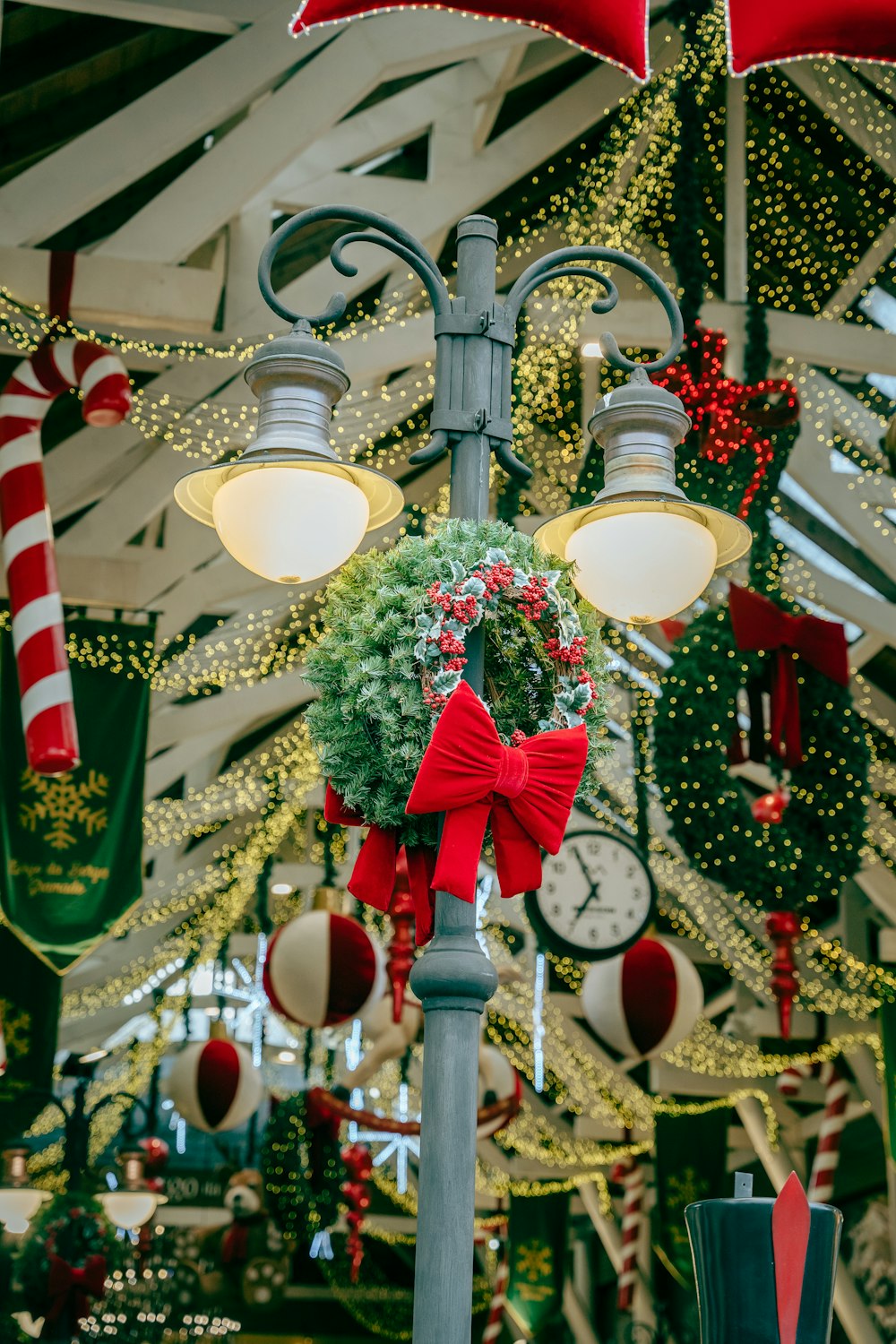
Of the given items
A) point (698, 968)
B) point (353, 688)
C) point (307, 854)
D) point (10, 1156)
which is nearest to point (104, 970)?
point (307, 854)

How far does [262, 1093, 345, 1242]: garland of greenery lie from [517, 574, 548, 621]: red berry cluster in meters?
14.8

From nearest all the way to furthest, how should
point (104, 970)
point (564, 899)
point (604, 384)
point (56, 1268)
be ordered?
point (604, 384) < point (564, 899) < point (56, 1268) < point (104, 970)

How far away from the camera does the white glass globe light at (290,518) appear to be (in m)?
2.64

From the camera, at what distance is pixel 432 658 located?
8.02 feet

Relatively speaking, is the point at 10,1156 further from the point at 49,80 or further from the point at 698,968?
the point at 698,968

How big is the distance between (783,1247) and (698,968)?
12.8 meters

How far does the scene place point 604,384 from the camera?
6.71 meters

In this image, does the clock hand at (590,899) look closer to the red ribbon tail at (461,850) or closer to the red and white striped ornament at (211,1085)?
the red and white striped ornament at (211,1085)

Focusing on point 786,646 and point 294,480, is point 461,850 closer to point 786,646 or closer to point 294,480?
point 294,480

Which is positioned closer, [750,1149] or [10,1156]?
[10,1156]

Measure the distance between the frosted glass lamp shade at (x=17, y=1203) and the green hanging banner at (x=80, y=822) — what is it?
361 centimetres

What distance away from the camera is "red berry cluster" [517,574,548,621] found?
2529 millimetres

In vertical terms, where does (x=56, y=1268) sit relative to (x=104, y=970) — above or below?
below

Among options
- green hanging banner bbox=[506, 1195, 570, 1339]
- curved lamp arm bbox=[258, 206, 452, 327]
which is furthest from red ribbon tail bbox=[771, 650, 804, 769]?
green hanging banner bbox=[506, 1195, 570, 1339]
